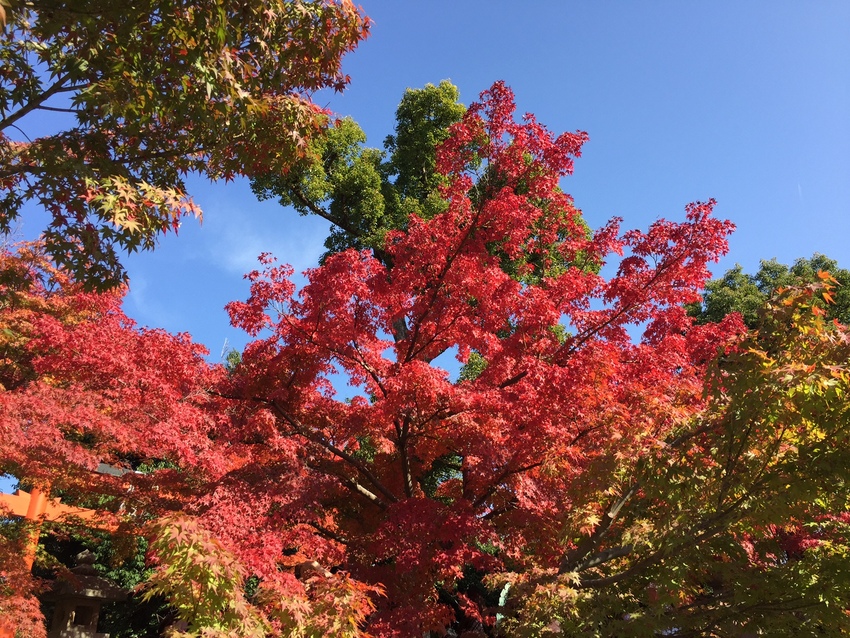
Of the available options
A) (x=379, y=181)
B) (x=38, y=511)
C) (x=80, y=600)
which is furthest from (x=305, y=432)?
(x=379, y=181)

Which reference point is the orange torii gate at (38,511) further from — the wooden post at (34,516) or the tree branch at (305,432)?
the tree branch at (305,432)

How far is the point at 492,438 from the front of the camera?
7.05 meters

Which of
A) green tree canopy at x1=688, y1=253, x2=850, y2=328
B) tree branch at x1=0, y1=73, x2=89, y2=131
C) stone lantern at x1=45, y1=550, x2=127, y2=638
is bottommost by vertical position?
stone lantern at x1=45, y1=550, x2=127, y2=638

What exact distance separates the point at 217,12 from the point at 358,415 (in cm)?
507

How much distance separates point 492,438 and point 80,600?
7.03 m

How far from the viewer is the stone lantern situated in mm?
8797

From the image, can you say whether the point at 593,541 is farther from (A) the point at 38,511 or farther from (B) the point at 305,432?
(A) the point at 38,511

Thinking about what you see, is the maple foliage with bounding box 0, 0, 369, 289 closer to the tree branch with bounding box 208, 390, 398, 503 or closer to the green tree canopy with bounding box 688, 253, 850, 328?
the tree branch with bounding box 208, 390, 398, 503

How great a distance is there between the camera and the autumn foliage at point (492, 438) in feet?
13.5

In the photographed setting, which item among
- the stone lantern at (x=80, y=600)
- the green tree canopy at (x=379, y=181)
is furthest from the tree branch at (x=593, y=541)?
the green tree canopy at (x=379, y=181)

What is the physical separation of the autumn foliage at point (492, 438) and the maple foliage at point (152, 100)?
8.07 ft

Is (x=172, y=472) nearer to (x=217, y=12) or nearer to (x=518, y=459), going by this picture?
(x=518, y=459)

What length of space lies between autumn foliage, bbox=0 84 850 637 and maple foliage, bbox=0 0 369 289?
2.46 metres

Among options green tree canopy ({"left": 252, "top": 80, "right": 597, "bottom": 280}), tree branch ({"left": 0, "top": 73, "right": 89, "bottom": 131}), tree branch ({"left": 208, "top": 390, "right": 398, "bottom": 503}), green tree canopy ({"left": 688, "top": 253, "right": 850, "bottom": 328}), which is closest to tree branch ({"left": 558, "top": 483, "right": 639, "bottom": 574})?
tree branch ({"left": 208, "top": 390, "right": 398, "bottom": 503})
